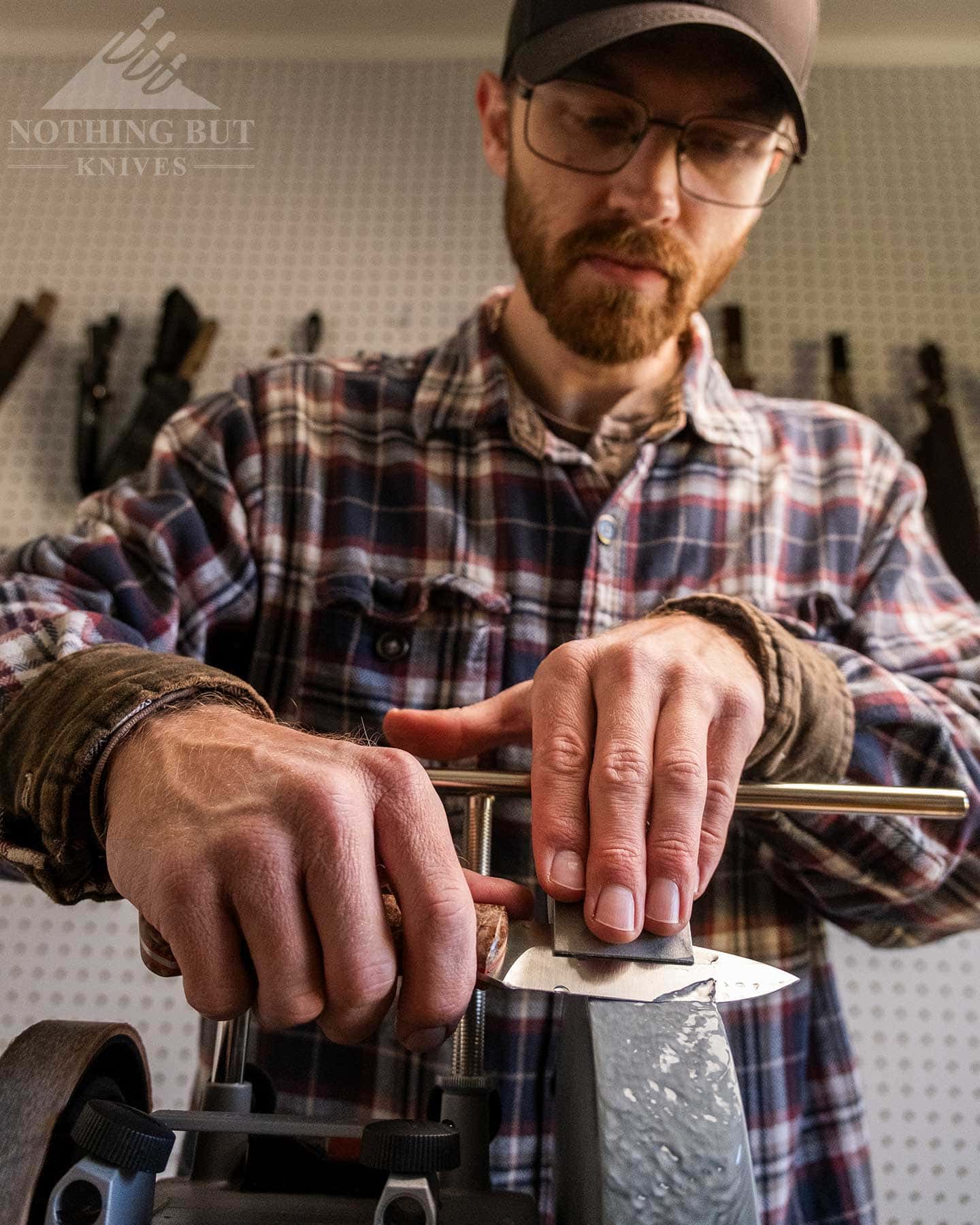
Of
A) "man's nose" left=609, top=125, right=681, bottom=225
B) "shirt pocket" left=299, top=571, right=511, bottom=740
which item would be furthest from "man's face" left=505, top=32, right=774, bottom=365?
"shirt pocket" left=299, top=571, right=511, bottom=740

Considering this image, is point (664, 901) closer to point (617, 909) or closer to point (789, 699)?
point (617, 909)

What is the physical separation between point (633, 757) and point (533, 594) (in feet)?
1.44

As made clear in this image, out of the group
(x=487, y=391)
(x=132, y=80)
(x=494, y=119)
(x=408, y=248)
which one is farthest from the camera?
(x=408, y=248)

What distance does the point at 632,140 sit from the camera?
0.92 meters

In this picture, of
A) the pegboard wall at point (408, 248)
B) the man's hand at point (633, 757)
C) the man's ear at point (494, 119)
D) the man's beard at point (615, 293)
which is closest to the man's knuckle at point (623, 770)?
the man's hand at point (633, 757)

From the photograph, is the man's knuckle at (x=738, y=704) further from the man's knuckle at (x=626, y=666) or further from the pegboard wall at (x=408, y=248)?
the pegboard wall at (x=408, y=248)

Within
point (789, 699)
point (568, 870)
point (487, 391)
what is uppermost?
point (487, 391)

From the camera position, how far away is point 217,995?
45 cm

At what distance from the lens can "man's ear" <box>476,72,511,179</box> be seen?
112 centimetres

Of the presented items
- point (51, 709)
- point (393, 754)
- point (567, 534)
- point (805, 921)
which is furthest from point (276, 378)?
point (805, 921)

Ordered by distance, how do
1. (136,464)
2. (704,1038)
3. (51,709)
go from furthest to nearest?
(136,464) → (51,709) → (704,1038)

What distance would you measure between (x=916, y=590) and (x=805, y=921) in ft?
1.19

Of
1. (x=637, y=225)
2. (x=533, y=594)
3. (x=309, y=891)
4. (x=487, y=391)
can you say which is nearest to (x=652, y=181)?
(x=637, y=225)

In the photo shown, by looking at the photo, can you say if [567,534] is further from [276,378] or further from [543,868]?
[543,868]
